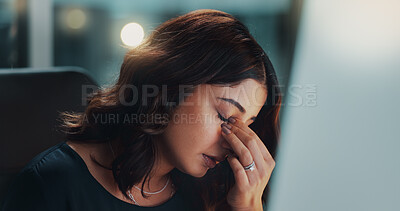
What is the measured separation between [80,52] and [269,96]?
3.98ft

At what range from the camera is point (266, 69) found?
0.68 metres

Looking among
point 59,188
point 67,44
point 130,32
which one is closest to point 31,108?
point 59,188

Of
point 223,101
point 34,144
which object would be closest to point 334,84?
point 223,101

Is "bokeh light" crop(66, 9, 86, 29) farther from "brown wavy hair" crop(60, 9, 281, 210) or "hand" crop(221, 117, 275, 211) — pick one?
"hand" crop(221, 117, 275, 211)

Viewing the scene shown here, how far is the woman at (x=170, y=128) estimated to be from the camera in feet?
2.08

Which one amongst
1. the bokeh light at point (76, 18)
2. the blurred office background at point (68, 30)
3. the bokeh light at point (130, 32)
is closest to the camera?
the bokeh light at point (130, 32)

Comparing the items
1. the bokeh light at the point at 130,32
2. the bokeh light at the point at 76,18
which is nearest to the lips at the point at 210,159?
the bokeh light at the point at 130,32

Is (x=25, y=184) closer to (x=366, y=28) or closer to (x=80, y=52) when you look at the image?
(x=366, y=28)

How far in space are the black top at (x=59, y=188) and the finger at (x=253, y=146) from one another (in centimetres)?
19

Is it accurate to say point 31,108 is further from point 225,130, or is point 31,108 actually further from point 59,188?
point 225,130

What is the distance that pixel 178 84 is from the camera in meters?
0.64

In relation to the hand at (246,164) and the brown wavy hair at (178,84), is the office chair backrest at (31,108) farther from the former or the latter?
the hand at (246,164)

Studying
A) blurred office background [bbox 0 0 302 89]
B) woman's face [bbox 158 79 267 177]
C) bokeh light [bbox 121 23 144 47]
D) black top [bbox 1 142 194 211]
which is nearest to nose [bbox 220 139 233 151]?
woman's face [bbox 158 79 267 177]

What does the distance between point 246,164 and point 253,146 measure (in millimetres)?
32
